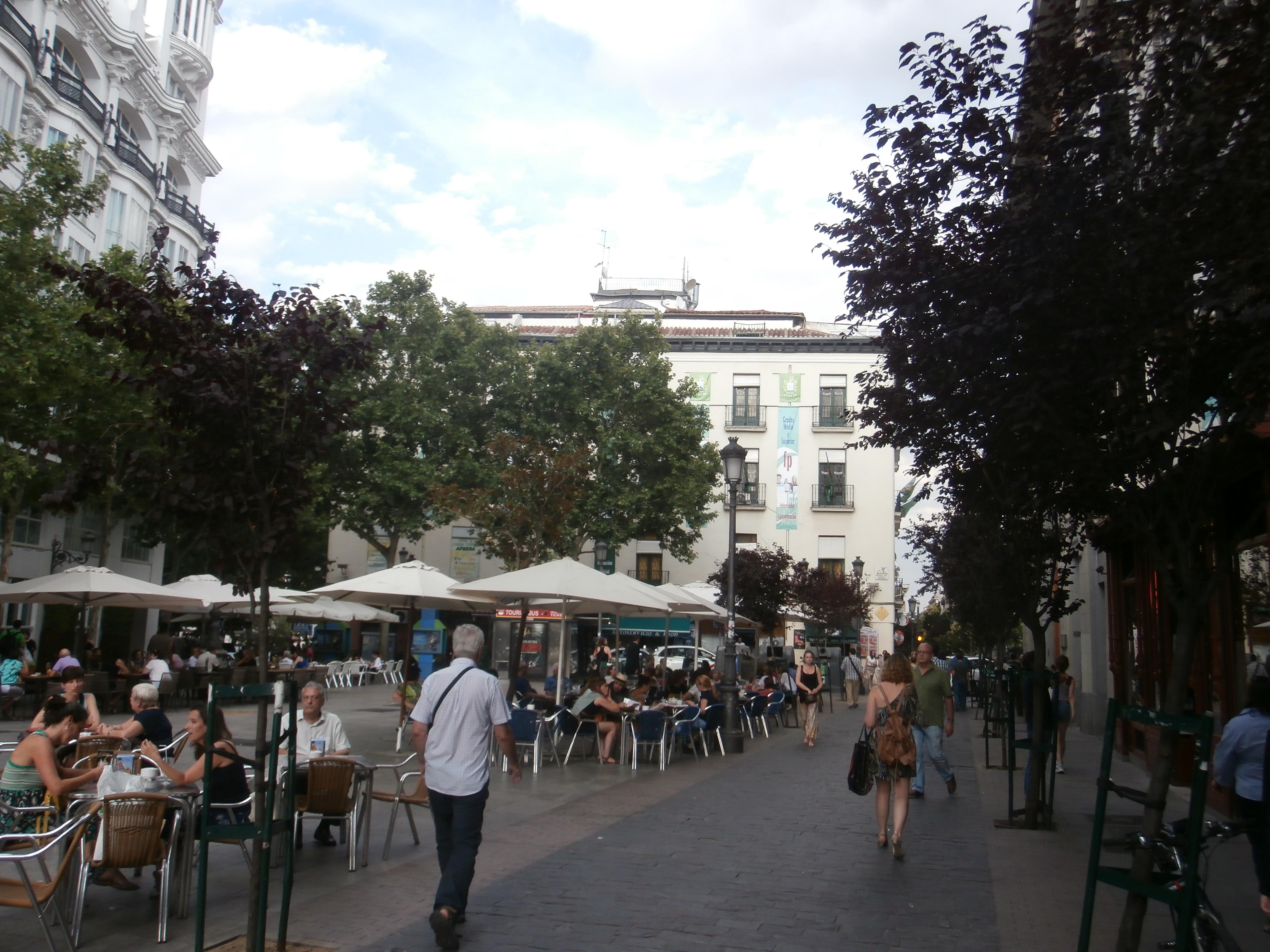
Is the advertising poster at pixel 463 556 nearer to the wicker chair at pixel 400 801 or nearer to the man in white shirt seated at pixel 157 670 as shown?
the man in white shirt seated at pixel 157 670

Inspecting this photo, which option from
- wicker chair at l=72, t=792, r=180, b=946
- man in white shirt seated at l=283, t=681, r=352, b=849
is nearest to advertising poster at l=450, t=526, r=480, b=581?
man in white shirt seated at l=283, t=681, r=352, b=849

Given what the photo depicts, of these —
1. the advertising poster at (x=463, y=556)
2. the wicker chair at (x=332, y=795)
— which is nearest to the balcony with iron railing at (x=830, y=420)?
the advertising poster at (x=463, y=556)

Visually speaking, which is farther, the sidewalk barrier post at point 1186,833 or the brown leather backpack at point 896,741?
the brown leather backpack at point 896,741

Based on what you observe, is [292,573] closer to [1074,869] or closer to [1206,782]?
[1074,869]

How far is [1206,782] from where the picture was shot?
4.45 metres

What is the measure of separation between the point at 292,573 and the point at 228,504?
43.8 metres

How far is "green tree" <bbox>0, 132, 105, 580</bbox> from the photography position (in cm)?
1953

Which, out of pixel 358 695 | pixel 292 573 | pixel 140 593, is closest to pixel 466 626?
pixel 140 593

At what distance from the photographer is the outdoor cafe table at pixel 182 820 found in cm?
671

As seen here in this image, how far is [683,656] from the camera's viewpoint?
39469 mm

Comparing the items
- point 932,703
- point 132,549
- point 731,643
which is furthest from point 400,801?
point 132,549

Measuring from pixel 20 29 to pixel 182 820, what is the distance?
2747 centimetres

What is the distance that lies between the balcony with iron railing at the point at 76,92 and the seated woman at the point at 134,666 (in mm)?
16059

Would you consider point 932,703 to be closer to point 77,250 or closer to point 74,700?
point 74,700
